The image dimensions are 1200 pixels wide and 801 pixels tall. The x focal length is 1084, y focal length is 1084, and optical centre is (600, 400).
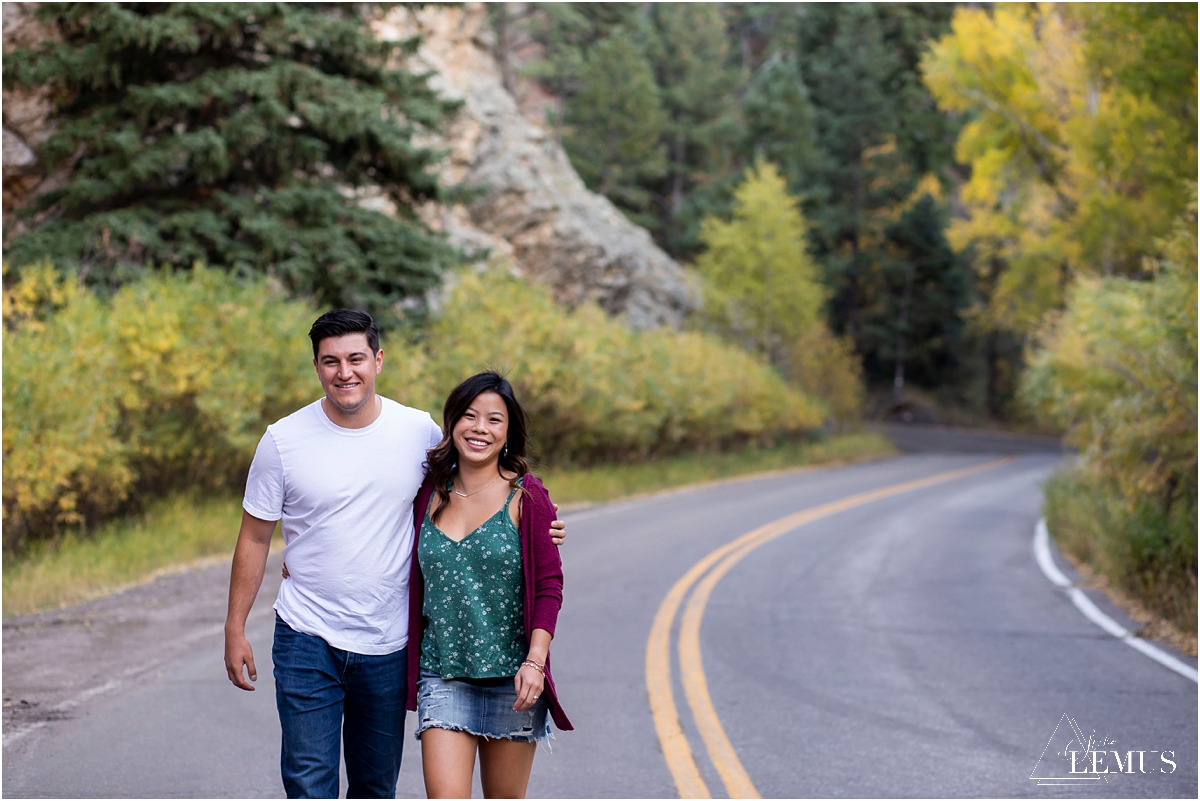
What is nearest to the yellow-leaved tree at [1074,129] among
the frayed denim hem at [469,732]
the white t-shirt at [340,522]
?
the white t-shirt at [340,522]

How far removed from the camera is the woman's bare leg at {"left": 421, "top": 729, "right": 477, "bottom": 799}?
11.5ft

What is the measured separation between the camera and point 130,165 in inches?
704

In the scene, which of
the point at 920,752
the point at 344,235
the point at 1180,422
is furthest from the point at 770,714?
the point at 344,235

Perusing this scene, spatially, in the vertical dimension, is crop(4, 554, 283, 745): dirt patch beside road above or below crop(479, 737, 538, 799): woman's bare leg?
below

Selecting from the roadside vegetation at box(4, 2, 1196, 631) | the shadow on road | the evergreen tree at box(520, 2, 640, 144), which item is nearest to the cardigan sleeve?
the roadside vegetation at box(4, 2, 1196, 631)

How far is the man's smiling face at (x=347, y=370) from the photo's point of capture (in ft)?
12.2

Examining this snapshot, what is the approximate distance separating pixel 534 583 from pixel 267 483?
997mm

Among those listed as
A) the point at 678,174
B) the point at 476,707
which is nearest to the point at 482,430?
the point at 476,707

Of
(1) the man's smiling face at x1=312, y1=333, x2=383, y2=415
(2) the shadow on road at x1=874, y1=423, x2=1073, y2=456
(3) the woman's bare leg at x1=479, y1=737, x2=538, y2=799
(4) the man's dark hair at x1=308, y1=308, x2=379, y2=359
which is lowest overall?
(2) the shadow on road at x1=874, y1=423, x2=1073, y2=456

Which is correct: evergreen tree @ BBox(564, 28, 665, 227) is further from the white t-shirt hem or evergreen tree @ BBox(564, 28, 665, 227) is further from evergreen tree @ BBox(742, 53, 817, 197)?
the white t-shirt hem

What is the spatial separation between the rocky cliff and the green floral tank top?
30372mm

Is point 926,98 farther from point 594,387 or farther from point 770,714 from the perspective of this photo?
point 770,714

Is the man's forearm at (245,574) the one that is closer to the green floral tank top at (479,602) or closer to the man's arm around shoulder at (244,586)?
the man's arm around shoulder at (244,586)

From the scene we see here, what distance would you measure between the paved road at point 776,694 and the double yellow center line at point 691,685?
8 cm
